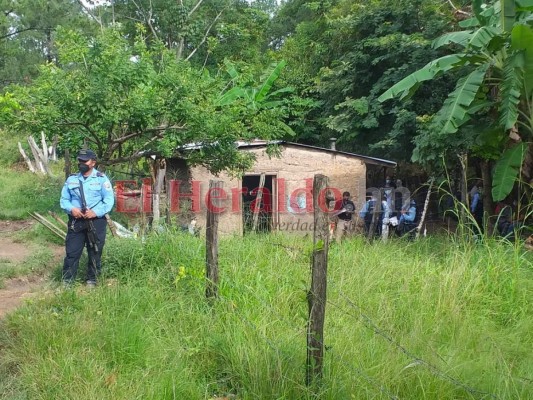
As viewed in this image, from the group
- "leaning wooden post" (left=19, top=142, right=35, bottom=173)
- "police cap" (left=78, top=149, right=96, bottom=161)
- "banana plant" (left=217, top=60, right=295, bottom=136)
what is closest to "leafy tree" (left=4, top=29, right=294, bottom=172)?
"banana plant" (left=217, top=60, right=295, bottom=136)

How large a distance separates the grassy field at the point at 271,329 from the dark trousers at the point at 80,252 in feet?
0.56

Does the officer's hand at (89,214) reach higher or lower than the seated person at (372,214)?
higher

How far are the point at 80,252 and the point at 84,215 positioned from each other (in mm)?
425

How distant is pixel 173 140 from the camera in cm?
797

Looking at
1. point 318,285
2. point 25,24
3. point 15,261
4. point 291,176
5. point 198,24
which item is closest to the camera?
point 318,285

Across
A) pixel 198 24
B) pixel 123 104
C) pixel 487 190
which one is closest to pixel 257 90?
pixel 123 104

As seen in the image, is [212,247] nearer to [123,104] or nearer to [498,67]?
[123,104]

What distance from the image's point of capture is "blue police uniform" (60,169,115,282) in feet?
18.3

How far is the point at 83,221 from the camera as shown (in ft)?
18.3

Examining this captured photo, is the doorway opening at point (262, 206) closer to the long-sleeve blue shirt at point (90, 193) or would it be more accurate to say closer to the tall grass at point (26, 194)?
the long-sleeve blue shirt at point (90, 193)

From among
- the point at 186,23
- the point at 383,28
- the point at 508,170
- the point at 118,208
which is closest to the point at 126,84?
the point at 118,208

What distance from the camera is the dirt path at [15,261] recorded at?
5.45 metres

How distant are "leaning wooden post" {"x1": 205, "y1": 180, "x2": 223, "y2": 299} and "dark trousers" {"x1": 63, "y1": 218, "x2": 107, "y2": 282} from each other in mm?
1756

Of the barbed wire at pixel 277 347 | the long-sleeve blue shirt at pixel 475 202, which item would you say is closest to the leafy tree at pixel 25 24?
the long-sleeve blue shirt at pixel 475 202
